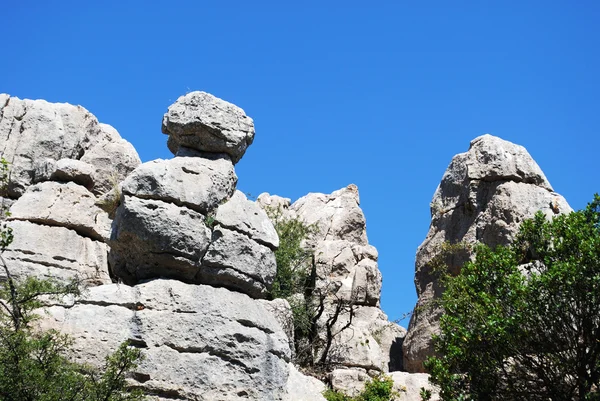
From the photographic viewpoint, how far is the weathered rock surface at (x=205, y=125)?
19828 millimetres

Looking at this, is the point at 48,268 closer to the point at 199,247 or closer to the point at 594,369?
the point at 199,247

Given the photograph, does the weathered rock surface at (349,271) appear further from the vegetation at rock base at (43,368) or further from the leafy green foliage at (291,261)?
the vegetation at rock base at (43,368)

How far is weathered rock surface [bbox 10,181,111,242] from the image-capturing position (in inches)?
832

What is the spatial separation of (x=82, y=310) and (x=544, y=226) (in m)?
10.4

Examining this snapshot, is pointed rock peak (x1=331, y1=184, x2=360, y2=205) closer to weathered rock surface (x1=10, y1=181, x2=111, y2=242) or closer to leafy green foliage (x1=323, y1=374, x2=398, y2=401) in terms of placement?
leafy green foliage (x1=323, y1=374, x2=398, y2=401)

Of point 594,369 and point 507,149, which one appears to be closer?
point 594,369

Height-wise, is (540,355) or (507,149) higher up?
(507,149)

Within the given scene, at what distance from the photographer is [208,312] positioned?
1748 cm

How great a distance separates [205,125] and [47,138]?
7807 millimetres

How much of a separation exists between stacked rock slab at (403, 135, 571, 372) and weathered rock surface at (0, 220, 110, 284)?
376 inches

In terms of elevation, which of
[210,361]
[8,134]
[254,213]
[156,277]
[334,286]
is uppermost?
[8,134]

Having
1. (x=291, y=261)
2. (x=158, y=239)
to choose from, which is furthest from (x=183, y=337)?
(x=291, y=261)

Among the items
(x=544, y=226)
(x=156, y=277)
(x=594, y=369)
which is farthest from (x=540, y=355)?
(x=156, y=277)

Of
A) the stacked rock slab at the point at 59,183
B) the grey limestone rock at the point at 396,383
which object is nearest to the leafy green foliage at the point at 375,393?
the grey limestone rock at the point at 396,383
